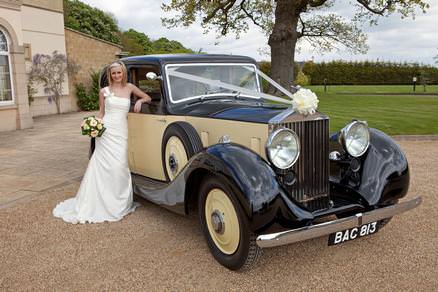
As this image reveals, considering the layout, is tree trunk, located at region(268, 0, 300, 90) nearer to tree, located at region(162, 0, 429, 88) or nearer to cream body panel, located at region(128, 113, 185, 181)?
tree, located at region(162, 0, 429, 88)

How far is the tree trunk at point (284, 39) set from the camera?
52.8 feet

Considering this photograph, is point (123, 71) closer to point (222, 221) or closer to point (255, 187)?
point (222, 221)

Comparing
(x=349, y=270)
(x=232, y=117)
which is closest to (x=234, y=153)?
(x=232, y=117)

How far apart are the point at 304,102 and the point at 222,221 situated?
1.18 m

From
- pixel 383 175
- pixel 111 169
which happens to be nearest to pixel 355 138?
pixel 383 175

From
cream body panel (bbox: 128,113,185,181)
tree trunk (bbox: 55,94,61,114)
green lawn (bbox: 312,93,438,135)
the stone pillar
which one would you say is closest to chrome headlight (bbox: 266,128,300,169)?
cream body panel (bbox: 128,113,185,181)

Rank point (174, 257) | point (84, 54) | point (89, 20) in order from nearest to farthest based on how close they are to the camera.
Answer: point (174, 257) → point (84, 54) → point (89, 20)

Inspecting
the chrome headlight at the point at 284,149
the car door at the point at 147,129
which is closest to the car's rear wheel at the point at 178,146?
the car door at the point at 147,129

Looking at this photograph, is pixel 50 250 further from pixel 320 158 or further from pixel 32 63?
pixel 32 63

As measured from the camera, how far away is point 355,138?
12.8 feet

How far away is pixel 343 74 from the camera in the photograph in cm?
3578

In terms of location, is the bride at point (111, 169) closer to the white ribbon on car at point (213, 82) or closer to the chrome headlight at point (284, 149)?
the white ribbon on car at point (213, 82)

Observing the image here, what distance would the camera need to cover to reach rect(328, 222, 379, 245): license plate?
3.09m

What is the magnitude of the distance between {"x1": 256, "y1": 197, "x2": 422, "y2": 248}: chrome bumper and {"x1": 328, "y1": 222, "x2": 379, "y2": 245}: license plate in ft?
0.24
